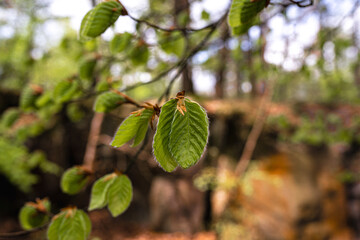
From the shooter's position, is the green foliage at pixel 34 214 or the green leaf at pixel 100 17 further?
the green foliage at pixel 34 214

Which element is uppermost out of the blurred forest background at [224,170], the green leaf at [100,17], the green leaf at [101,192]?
the green leaf at [100,17]

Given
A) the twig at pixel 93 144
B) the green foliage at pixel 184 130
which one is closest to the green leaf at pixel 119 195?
the green foliage at pixel 184 130

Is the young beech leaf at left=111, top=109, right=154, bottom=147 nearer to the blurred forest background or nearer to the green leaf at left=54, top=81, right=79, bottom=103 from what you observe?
the green leaf at left=54, top=81, right=79, bottom=103

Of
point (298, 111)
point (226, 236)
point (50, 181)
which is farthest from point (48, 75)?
point (298, 111)

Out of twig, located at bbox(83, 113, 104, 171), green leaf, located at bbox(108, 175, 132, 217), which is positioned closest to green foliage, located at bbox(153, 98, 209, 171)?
green leaf, located at bbox(108, 175, 132, 217)

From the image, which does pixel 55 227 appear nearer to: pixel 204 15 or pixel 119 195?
pixel 119 195

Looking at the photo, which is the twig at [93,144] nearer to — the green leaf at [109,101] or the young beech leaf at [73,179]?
the young beech leaf at [73,179]

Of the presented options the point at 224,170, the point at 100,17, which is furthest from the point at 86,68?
the point at 224,170
